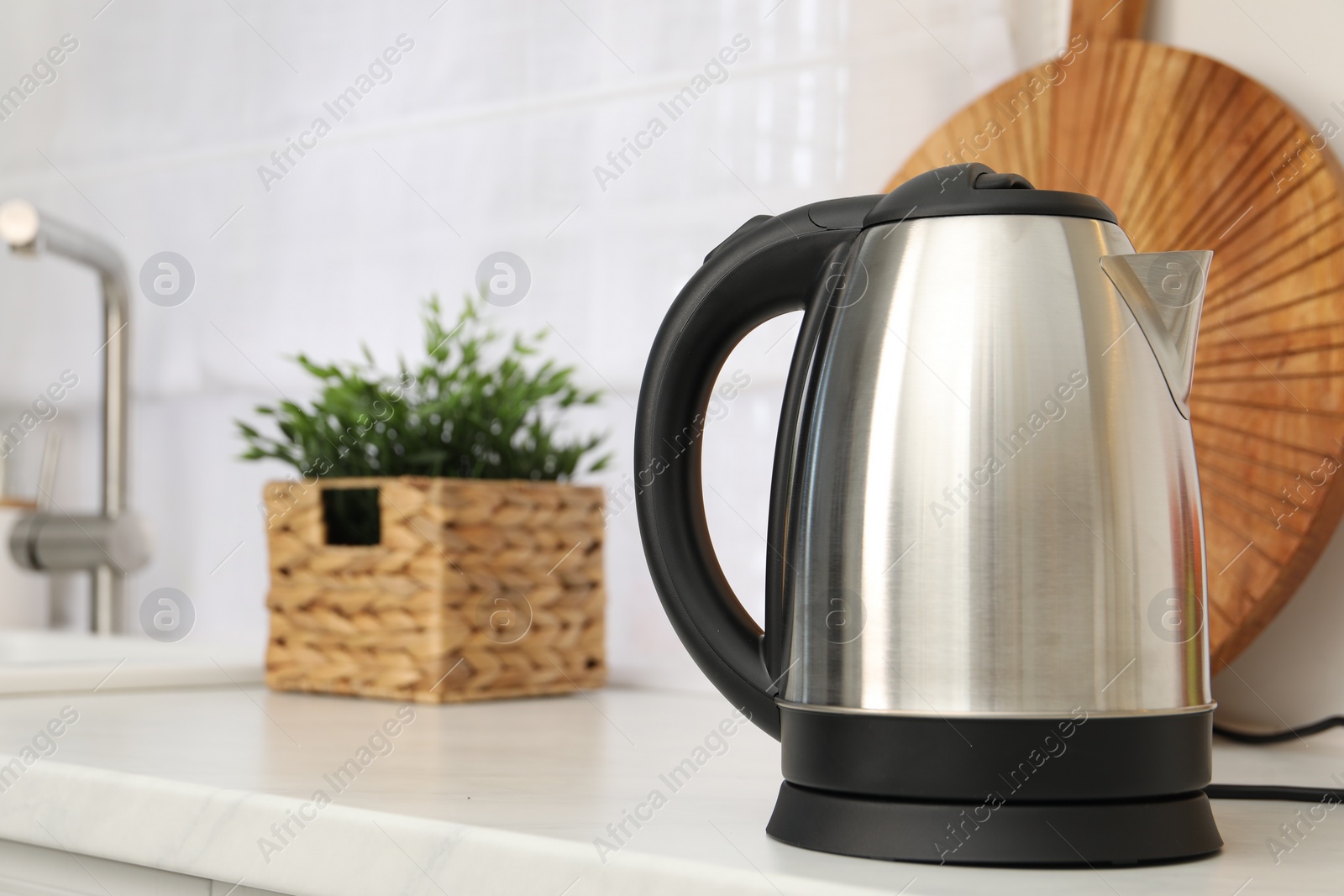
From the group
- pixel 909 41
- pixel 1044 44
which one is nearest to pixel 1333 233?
pixel 1044 44

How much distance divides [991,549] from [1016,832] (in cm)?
9

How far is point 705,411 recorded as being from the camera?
0.49m

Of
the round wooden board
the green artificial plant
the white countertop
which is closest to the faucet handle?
the green artificial plant

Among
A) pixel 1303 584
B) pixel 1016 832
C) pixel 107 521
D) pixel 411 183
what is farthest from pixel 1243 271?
pixel 107 521

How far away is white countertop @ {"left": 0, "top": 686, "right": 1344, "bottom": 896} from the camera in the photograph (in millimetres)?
404

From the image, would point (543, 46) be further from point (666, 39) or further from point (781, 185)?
point (781, 185)

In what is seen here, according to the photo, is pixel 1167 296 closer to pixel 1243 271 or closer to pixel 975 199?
pixel 975 199

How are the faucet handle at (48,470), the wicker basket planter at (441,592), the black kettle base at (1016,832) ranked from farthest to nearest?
the faucet handle at (48,470)
the wicker basket planter at (441,592)
the black kettle base at (1016,832)

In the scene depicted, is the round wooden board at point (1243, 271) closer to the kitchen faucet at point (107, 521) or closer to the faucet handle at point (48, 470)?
the kitchen faucet at point (107, 521)

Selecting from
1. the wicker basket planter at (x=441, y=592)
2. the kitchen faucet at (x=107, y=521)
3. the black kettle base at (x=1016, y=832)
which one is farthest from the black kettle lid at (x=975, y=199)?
the kitchen faucet at (x=107, y=521)

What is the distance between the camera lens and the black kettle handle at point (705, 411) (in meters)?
0.48

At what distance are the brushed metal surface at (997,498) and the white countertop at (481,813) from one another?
6cm

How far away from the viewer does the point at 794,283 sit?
487 millimetres

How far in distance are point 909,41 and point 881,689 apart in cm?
66
